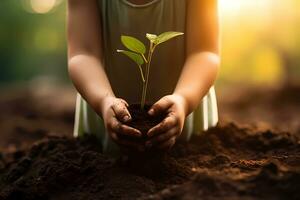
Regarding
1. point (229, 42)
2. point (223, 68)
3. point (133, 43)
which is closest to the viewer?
point (133, 43)

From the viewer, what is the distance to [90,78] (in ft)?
5.49

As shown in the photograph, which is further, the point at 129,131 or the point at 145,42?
the point at 145,42

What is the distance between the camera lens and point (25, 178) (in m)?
1.73

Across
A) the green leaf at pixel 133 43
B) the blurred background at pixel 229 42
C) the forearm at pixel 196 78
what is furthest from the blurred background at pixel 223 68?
the green leaf at pixel 133 43

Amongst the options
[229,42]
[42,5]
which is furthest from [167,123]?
[42,5]

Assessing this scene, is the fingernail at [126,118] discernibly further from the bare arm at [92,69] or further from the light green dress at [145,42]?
the light green dress at [145,42]

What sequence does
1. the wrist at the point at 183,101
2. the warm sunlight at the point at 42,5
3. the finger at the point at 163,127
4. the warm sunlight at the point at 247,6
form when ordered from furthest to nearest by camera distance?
the warm sunlight at the point at 42,5 < the warm sunlight at the point at 247,6 < the wrist at the point at 183,101 < the finger at the point at 163,127

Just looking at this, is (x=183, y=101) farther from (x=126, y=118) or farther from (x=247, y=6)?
(x=247, y=6)

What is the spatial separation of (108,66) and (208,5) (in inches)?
18.0

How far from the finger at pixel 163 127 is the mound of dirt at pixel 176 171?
0.15 m

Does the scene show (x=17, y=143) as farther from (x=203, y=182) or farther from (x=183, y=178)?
(x=203, y=182)

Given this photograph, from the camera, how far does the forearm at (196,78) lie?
1.59 m

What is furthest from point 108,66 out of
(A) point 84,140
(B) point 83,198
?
(B) point 83,198

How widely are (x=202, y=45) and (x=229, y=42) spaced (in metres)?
6.80
